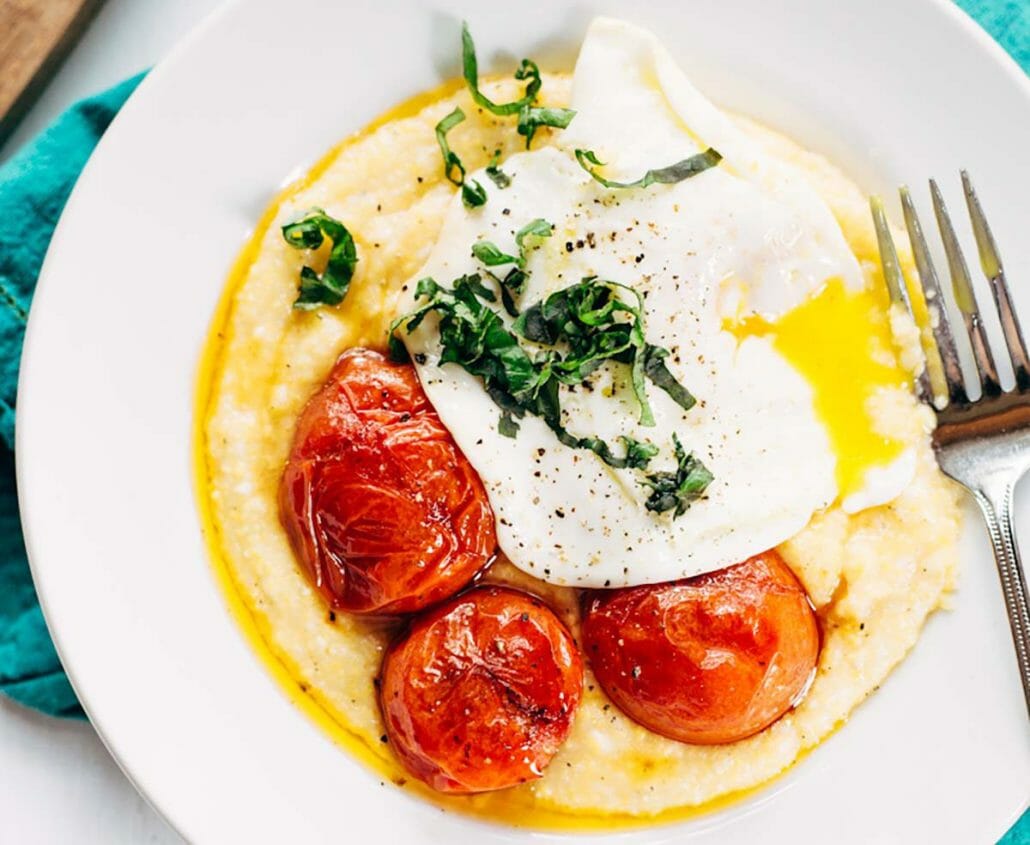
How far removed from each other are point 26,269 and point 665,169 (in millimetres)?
2450

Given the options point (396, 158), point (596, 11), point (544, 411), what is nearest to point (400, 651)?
point (544, 411)

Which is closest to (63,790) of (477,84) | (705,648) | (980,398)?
(705,648)

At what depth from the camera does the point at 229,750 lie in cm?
381

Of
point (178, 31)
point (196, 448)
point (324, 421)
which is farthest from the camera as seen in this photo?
point (178, 31)

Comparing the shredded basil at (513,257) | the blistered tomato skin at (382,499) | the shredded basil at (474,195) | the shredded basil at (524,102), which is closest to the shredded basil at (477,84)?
the shredded basil at (524,102)

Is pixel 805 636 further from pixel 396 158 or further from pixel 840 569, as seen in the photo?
pixel 396 158

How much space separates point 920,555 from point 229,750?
252 centimetres

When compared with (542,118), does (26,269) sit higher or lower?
higher

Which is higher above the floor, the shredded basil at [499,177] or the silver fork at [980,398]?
the shredded basil at [499,177]

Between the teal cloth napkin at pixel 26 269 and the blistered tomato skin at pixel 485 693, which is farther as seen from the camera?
the teal cloth napkin at pixel 26 269

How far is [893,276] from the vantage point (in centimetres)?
395

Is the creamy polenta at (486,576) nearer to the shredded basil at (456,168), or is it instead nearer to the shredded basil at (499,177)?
the shredded basil at (456,168)

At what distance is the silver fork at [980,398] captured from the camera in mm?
3852

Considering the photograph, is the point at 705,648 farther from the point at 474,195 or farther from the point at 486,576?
the point at 474,195
